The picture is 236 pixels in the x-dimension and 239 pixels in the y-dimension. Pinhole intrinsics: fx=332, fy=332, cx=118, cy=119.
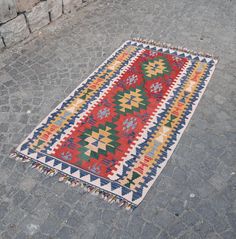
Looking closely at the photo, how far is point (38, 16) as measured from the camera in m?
7.10

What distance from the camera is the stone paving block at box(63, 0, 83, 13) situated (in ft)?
25.2

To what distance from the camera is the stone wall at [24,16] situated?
640 centimetres

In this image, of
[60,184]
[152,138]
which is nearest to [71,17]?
[152,138]

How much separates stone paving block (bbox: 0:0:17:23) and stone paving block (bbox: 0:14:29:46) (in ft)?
0.33

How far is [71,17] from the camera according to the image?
7.76 m

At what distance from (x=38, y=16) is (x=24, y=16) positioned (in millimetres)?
404

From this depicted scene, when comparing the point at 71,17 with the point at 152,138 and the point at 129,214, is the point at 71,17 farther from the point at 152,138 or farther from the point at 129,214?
the point at 129,214

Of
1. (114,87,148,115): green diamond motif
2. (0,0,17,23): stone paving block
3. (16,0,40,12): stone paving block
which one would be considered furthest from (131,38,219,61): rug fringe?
(0,0,17,23): stone paving block

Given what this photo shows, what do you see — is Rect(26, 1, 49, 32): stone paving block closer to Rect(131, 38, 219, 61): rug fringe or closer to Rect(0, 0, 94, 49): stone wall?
Rect(0, 0, 94, 49): stone wall

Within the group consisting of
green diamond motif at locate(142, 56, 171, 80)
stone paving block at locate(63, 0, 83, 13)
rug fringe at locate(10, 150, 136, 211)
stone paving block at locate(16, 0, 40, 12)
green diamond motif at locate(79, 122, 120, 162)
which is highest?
stone paving block at locate(16, 0, 40, 12)

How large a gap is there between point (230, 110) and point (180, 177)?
164 centimetres

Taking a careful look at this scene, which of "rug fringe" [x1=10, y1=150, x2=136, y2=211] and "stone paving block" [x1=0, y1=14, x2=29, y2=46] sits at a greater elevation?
"stone paving block" [x1=0, y1=14, x2=29, y2=46]

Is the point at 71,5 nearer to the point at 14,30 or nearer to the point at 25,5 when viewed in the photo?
the point at 25,5

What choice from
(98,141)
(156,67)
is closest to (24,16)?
(156,67)
